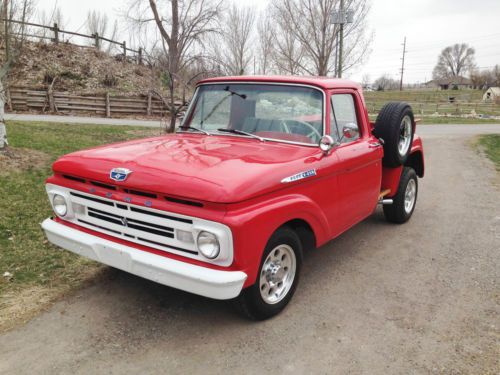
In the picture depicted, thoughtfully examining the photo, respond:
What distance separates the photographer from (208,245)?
2900 mm

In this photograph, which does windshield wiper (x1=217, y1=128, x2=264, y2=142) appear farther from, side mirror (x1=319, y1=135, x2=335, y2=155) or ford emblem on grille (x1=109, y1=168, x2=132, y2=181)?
ford emblem on grille (x1=109, y1=168, x2=132, y2=181)

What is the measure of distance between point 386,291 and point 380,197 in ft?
4.89

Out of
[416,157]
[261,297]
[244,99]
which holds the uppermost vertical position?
[244,99]

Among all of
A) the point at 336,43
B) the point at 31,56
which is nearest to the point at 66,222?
the point at 336,43

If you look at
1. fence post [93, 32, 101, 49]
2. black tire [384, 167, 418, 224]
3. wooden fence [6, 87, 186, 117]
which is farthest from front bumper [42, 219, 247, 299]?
fence post [93, 32, 101, 49]

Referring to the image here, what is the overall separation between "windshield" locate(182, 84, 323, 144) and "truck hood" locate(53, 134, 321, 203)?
0.54ft

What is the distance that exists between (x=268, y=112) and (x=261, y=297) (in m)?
1.75

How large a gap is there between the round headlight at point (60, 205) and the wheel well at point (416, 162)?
4670 mm

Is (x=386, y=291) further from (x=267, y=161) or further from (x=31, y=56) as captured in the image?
(x=31, y=56)

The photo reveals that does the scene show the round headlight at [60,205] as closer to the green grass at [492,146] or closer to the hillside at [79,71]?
the green grass at [492,146]

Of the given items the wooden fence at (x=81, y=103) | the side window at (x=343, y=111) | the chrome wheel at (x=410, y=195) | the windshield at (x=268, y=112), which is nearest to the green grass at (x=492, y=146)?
the chrome wheel at (x=410, y=195)

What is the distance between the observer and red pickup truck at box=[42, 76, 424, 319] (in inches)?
114

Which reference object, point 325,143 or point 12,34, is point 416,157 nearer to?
point 325,143

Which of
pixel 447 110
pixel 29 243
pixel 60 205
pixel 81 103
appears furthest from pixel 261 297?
pixel 447 110
